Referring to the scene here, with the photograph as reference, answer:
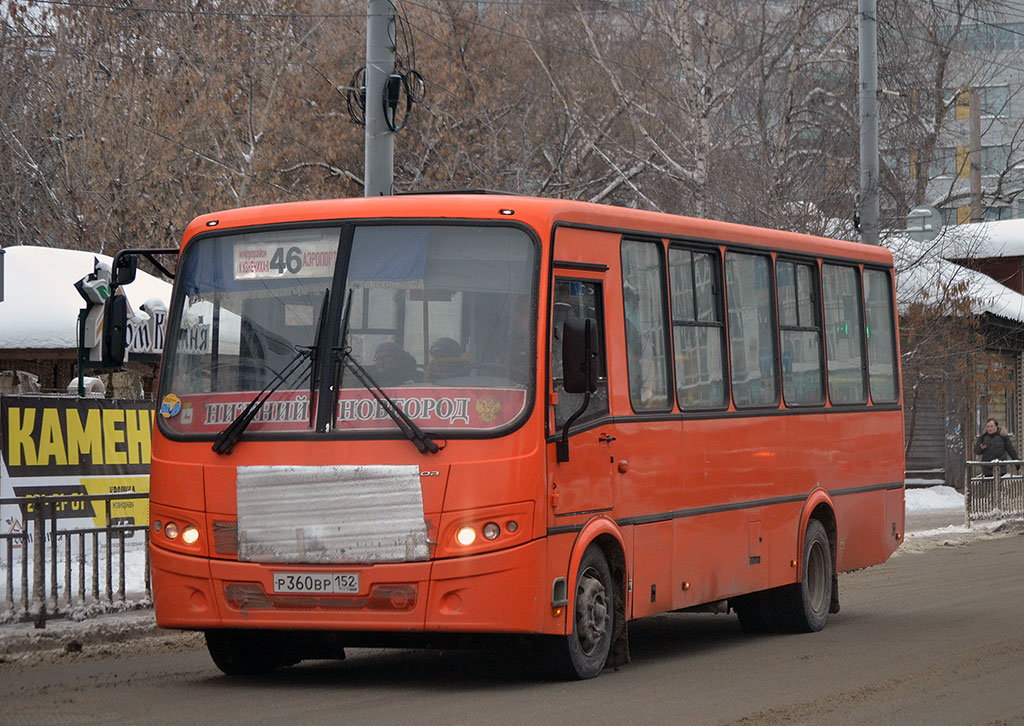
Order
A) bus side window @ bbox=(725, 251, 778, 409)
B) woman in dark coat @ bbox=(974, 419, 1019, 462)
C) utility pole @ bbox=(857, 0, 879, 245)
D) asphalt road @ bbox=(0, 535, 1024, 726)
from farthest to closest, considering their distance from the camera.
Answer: woman in dark coat @ bbox=(974, 419, 1019, 462), utility pole @ bbox=(857, 0, 879, 245), bus side window @ bbox=(725, 251, 778, 409), asphalt road @ bbox=(0, 535, 1024, 726)

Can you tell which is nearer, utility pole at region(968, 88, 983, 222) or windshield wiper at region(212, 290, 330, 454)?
windshield wiper at region(212, 290, 330, 454)

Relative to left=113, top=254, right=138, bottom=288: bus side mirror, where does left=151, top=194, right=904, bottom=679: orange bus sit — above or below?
below

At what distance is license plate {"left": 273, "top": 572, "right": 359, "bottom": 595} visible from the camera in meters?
9.33

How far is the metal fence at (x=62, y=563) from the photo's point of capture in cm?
1282

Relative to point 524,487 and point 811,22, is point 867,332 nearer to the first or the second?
point 524,487

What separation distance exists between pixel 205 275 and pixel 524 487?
2.41 meters

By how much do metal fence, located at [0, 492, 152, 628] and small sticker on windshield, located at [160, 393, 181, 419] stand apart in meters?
2.83

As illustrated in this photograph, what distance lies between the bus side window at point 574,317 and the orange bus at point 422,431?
2cm

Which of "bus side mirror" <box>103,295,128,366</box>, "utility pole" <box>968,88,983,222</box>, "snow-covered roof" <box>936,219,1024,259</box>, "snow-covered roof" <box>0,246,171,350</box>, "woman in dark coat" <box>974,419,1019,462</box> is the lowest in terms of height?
"woman in dark coat" <box>974,419,1019,462</box>

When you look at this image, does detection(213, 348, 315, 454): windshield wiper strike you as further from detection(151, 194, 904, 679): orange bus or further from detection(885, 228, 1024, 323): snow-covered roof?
detection(885, 228, 1024, 323): snow-covered roof

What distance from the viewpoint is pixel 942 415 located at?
37.5 m

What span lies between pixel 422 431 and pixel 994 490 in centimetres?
1904

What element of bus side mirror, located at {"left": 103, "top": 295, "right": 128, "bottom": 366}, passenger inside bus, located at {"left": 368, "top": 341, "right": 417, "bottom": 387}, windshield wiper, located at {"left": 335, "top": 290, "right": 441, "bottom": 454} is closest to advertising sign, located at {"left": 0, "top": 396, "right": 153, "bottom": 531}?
bus side mirror, located at {"left": 103, "top": 295, "right": 128, "bottom": 366}

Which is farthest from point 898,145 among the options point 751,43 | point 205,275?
point 205,275
